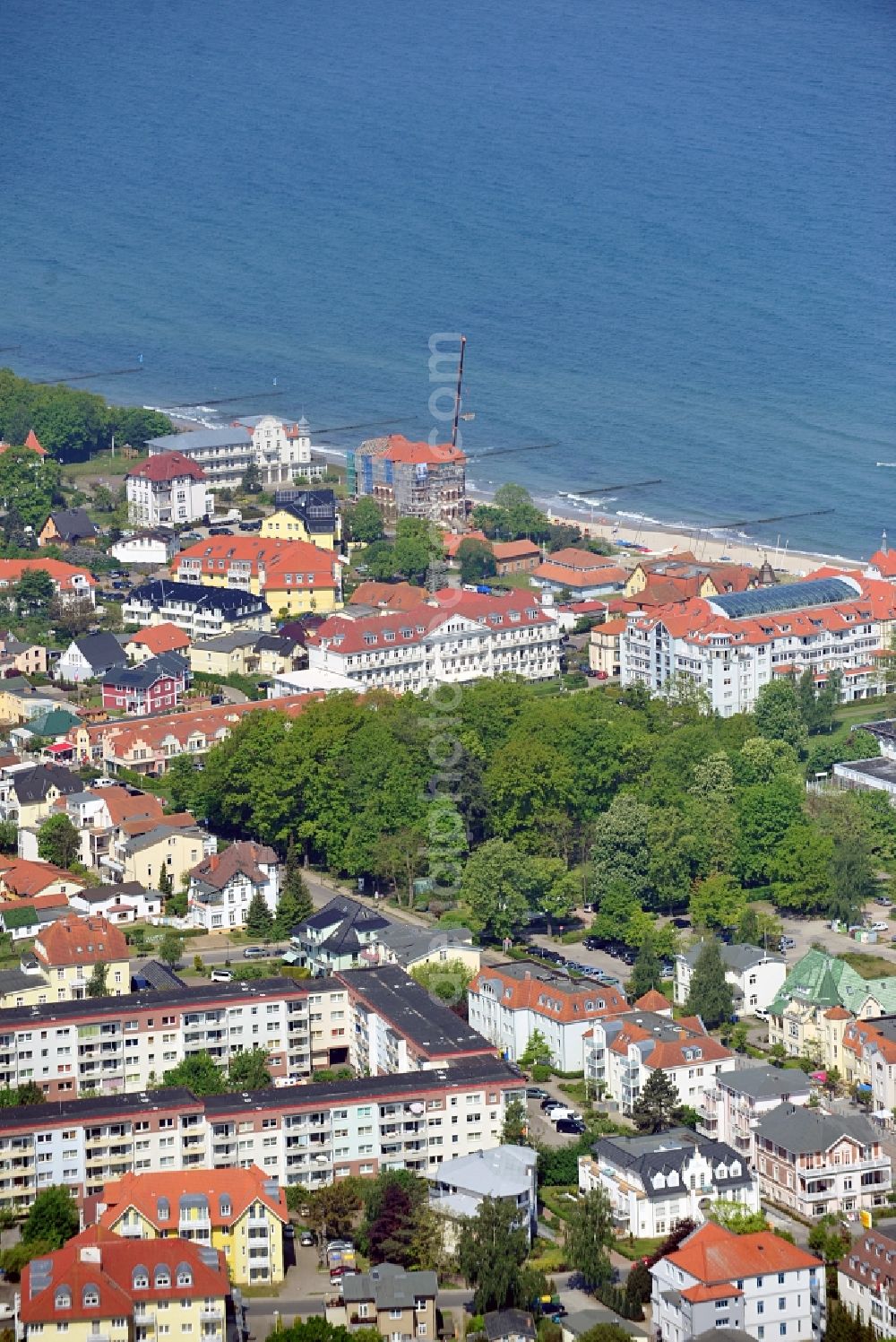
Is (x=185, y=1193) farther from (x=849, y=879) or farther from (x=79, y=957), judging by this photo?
(x=849, y=879)

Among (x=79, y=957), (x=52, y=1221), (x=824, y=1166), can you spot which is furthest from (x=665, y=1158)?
(x=79, y=957)

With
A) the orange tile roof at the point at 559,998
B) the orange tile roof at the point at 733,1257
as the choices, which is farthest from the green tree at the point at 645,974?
the orange tile roof at the point at 733,1257

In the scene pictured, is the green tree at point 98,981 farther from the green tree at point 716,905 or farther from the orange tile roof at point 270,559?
the orange tile roof at point 270,559

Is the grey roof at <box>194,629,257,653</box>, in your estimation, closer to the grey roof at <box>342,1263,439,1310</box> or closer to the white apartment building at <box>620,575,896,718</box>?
the white apartment building at <box>620,575,896,718</box>

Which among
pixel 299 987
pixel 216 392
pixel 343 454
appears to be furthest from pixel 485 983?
pixel 216 392

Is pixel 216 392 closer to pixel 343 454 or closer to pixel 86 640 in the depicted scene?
pixel 343 454

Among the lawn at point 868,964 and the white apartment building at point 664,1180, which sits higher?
the lawn at point 868,964
